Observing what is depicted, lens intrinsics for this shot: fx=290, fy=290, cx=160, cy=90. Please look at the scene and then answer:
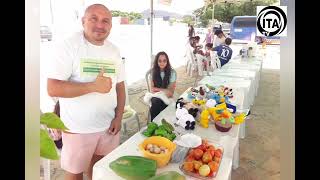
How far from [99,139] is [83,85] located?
232 mm

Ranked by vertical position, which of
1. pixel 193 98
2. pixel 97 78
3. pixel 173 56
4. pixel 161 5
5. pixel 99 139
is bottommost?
pixel 99 139

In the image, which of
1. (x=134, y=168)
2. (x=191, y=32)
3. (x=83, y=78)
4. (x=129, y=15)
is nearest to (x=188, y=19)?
(x=191, y=32)

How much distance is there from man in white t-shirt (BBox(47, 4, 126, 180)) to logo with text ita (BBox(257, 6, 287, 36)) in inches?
16.6

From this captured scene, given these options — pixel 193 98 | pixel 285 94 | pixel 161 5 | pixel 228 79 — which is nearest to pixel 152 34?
pixel 161 5

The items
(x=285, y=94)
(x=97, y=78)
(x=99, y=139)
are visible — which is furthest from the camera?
(x=99, y=139)

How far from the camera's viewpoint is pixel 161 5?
0.94 meters

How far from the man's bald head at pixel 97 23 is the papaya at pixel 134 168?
378 millimetres

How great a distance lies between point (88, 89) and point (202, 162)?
1.32 ft

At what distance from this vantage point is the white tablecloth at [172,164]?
2.61 feet

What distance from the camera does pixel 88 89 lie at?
35.0 inches
